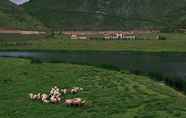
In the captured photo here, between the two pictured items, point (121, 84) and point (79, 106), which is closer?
point (79, 106)

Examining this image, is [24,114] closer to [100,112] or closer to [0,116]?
[0,116]

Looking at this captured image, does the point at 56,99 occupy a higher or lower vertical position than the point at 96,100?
higher

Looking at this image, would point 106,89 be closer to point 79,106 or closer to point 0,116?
point 79,106

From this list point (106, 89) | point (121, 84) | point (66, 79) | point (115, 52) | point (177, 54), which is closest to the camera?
point (106, 89)

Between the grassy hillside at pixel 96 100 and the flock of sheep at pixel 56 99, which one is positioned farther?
the flock of sheep at pixel 56 99

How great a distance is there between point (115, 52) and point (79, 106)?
312 feet

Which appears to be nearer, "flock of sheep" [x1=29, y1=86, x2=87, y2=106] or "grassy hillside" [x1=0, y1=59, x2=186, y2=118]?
"grassy hillside" [x1=0, y1=59, x2=186, y2=118]

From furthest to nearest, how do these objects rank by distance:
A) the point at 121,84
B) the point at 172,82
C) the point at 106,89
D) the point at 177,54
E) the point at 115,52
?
1. the point at 115,52
2. the point at 177,54
3. the point at 172,82
4. the point at 121,84
5. the point at 106,89

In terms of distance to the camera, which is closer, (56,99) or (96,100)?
(56,99)

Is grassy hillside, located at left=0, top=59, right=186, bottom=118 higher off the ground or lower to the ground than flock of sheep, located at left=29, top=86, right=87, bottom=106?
lower

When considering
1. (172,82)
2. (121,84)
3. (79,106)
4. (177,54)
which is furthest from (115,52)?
(79,106)

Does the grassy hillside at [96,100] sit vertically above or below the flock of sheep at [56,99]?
below

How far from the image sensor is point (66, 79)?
50.9 metres

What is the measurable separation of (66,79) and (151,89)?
11801 millimetres
